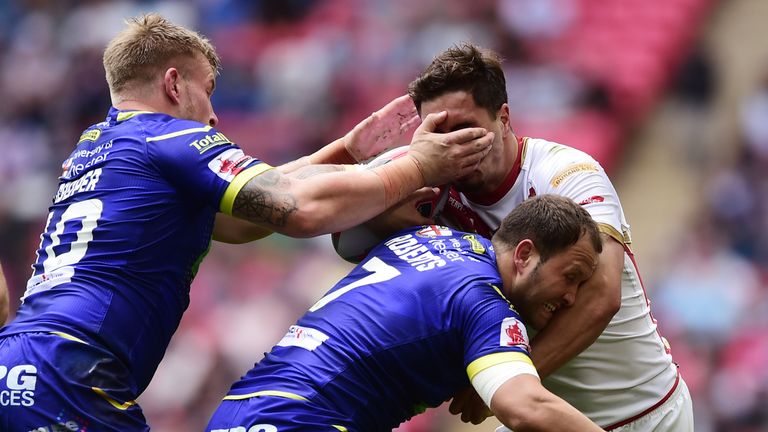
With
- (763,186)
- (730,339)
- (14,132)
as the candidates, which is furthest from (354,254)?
(14,132)

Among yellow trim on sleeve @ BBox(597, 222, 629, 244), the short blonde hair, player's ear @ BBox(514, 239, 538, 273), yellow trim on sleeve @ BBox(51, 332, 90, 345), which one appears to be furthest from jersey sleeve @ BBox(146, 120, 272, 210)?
yellow trim on sleeve @ BBox(597, 222, 629, 244)

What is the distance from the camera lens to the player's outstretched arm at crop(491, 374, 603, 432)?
3.90 metres

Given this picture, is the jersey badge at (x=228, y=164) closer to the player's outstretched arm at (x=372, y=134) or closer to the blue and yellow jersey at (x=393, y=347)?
the blue and yellow jersey at (x=393, y=347)

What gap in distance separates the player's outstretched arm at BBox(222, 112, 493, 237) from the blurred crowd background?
5773 millimetres

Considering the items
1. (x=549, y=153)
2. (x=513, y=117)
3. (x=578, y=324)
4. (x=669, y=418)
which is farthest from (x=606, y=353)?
(x=513, y=117)

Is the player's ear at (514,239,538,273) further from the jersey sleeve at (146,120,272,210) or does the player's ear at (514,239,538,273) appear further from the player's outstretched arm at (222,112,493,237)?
the jersey sleeve at (146,120,272,210)

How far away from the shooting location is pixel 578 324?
15.1ft

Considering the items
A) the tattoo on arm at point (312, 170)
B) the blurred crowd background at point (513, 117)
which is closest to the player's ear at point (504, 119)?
the tattoo on arm at point (312, 170)

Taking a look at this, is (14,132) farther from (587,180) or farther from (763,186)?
(587,180)

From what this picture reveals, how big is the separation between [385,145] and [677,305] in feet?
19.9

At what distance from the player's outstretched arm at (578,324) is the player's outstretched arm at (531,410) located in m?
0.64

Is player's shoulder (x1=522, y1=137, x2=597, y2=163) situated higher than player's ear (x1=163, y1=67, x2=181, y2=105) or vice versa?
player's ear (x1=163, y1=67, x2=181, y2=105)

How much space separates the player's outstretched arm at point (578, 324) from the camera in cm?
459

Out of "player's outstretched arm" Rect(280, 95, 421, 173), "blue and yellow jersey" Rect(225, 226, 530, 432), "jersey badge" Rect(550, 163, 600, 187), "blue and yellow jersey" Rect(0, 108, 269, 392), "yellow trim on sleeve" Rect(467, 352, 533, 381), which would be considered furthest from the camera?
"player's outstretched arm" Rect(280, 95, 421, 173)
